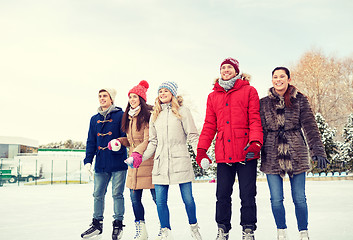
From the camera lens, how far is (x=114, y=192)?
4.51m

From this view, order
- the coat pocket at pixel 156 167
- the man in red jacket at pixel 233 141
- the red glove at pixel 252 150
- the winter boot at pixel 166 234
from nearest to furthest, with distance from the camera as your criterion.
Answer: the red glove at pixel 252 150, the man in red jacket at pixel 233 141, the winter boot at pixel 166 234, the coat pocket at pixel 156 167

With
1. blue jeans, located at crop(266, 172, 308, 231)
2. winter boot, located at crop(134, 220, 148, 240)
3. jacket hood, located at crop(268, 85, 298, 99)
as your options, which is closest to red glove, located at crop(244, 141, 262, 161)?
blue jeans, located at crop(266, 172, 308, 231)

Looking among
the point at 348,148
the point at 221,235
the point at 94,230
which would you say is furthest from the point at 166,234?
the point at 348,148

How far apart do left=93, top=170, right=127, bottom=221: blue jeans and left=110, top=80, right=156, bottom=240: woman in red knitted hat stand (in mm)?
171

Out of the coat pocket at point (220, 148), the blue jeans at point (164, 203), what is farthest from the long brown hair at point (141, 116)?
the coat pocket at point (220, 148)

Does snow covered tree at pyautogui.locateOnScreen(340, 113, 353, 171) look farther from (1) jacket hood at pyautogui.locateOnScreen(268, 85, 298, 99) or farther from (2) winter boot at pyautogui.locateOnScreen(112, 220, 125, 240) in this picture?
(2) winter boot at pyautogui.locateOnScreen(112, 220, 125, 240)

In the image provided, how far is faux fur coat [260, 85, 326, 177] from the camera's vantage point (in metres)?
3.64

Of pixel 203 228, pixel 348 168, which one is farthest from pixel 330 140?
pixel 203 228

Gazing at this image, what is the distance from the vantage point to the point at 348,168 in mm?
20547

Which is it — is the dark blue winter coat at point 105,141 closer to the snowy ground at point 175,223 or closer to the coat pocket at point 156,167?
the coat pocket at point 156,167

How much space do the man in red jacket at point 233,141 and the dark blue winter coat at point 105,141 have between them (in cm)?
127

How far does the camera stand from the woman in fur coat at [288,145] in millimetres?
3645

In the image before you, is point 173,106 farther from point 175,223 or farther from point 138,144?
point 175,223

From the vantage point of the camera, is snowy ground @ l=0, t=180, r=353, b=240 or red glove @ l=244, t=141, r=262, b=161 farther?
snowy ground @ l=0, t=180, r=353, b=240
